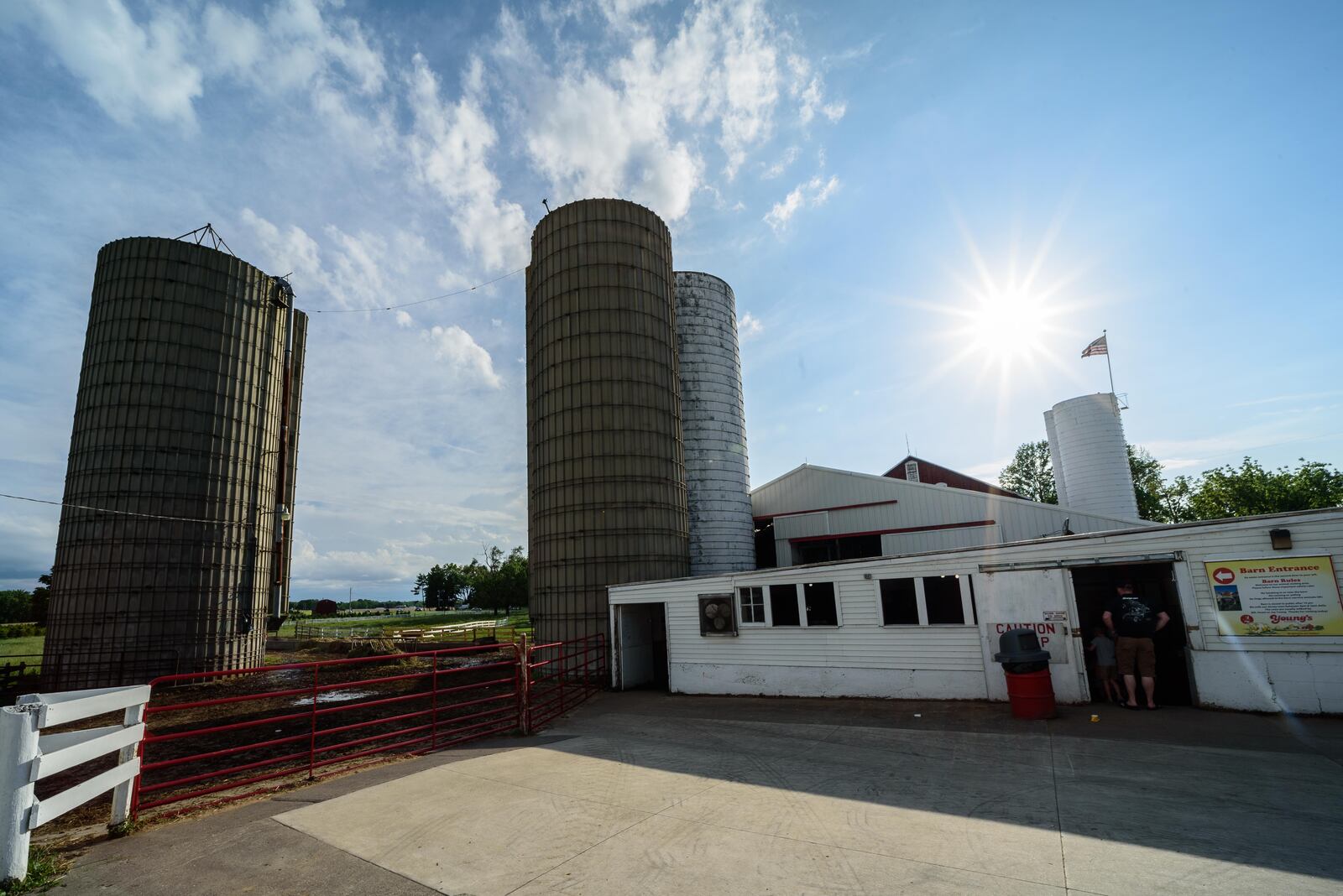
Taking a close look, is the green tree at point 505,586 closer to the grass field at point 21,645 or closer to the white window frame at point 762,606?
the grass field at point 21,645

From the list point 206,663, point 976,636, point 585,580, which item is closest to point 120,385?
point 206,663

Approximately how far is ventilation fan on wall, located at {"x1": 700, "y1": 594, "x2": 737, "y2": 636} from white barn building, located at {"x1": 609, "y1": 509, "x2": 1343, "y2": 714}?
0.09 metres

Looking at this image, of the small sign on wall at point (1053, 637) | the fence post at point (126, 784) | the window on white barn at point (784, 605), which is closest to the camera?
the fence post at point (126, 784)

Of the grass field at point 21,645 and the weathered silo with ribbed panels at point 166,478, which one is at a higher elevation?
the weathered silo with ribbed panels at point 166,478

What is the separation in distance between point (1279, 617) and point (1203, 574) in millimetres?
1089

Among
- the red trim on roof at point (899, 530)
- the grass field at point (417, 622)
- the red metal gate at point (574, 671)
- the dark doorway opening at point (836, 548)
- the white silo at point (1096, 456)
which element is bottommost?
the grass field at point (417, 622)

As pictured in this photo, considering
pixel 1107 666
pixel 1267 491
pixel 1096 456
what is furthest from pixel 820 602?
pixel 1267 491

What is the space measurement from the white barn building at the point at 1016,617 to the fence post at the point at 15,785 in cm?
1292

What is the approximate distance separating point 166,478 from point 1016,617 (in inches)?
1103

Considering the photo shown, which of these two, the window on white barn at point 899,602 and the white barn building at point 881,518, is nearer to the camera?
the window on white barn at point 899,602

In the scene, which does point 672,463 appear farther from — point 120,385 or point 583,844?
point 120,385

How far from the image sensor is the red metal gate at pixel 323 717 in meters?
8.02

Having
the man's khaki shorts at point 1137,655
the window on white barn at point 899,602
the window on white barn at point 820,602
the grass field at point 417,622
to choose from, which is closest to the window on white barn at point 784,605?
the window on white barn at point 820,602

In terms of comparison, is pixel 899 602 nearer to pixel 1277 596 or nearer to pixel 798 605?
pixel 798 605
